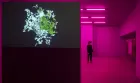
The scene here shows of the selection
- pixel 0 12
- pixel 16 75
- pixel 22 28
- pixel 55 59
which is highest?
pixel 0 12

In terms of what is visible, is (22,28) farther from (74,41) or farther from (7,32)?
(74,41)

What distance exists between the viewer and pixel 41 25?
6555mm

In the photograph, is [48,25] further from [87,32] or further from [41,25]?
[87,32]

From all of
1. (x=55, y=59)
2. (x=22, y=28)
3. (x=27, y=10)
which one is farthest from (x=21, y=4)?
(x=55, y=59)

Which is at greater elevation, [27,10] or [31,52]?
[27,10]

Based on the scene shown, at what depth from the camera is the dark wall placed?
6430 mm

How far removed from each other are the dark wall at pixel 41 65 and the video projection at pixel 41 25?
22 cm

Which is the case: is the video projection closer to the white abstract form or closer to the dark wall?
the white abstract form

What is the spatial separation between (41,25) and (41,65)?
1291 millimetres

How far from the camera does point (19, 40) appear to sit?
670cm

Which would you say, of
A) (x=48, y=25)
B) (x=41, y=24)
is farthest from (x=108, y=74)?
(x=41, y=24)

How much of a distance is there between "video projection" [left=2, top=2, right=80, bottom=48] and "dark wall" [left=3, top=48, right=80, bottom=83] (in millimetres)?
223

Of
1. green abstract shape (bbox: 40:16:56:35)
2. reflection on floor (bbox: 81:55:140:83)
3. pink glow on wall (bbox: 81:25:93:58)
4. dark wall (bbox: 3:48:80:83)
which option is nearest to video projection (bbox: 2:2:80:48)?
green abstract shape (bbox: 40:16:56:35)

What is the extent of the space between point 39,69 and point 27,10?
195 centimetres
